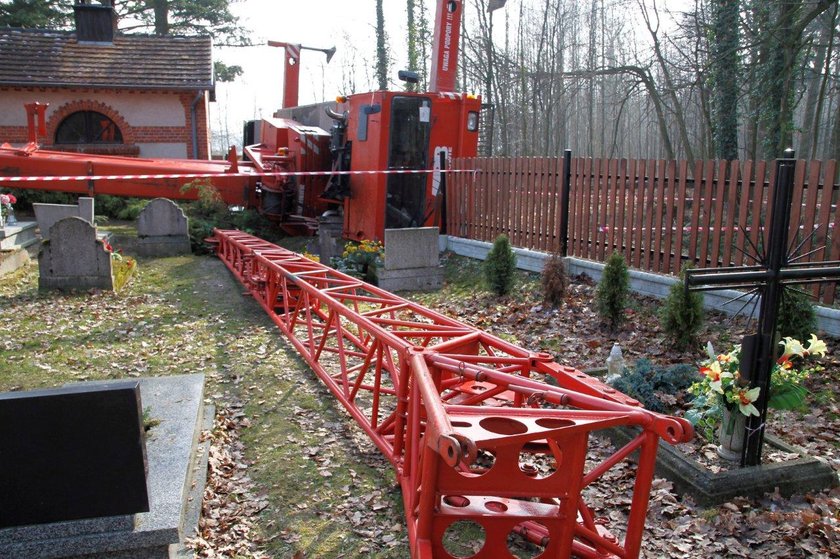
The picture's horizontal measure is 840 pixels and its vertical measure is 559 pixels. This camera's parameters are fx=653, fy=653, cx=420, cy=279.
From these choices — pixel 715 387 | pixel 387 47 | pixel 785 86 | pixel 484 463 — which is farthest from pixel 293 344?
pixel 387 47

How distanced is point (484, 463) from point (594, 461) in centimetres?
74

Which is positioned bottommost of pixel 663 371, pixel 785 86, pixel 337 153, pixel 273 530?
pixel 273 530

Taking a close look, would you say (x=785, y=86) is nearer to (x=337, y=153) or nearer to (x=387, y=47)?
(x=337, y=153)

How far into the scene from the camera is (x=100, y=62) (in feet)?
62.4

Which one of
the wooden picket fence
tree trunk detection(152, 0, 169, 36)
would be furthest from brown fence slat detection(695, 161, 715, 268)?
tree trunk detection(152, 0, 169, 36)

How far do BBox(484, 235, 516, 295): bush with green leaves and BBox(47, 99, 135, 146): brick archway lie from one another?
14.3 meters

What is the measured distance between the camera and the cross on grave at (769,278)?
349cm

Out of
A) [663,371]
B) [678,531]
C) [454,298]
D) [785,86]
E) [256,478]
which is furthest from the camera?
[785,86]

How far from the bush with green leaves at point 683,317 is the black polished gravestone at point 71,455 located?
478cm

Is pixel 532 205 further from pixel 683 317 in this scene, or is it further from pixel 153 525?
pixel 153 525

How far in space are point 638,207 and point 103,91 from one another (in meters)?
16.3

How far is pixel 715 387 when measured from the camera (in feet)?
12.5

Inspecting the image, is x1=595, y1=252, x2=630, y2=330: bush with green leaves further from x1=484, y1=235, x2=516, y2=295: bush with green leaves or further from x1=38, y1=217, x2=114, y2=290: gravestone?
x1=38, y1=217, x2=114, y2=290: gravestone

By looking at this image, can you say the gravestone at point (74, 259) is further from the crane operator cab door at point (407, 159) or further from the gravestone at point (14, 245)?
the crane operator cab door at point (407, 159)
